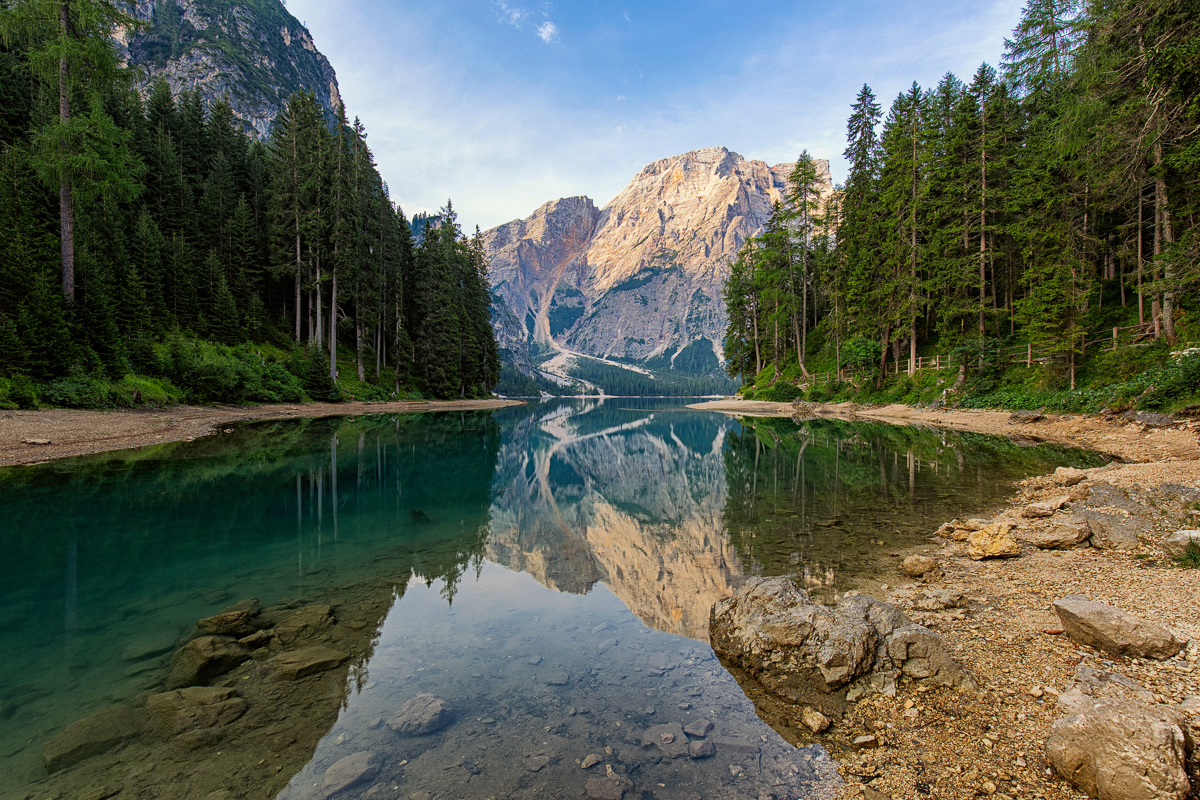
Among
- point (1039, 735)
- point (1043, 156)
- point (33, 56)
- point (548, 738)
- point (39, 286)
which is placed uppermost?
point (33, 56)

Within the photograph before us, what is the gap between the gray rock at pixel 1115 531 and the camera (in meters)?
7.52

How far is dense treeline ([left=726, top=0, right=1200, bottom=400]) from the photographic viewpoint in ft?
65.6

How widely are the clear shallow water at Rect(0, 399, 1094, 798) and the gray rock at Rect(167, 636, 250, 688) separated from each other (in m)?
0.21

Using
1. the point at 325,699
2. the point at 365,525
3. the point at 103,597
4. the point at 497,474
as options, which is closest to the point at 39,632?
the point at 103,597

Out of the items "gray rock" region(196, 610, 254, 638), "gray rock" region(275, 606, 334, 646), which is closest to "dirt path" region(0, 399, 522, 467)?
"gray rock" region(196, 610, 254, 638)

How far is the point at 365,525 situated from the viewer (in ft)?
38.2

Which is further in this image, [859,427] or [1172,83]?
[859,427]

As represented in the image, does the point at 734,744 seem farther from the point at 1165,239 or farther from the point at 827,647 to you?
the point at 1165,239

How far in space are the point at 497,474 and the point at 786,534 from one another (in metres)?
12.6

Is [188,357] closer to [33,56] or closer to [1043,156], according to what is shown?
[33,56]

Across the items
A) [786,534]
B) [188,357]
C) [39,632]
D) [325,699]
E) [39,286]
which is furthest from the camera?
[188,357]

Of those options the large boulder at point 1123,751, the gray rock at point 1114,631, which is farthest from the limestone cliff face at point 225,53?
the large boulder at point 1123,751

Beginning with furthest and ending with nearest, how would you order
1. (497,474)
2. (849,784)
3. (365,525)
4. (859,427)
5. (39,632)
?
(859,427)
(497,474)
(365,525)
(39,632)
(849,784)

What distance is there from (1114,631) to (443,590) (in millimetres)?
8517
